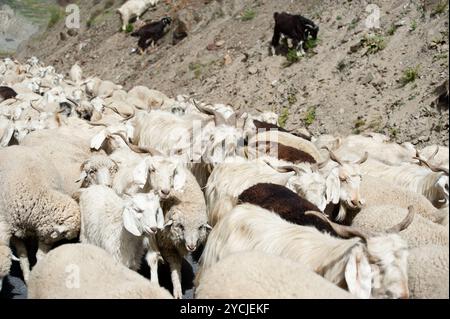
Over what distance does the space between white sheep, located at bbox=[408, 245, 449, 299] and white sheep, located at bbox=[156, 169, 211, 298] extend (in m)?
2.36

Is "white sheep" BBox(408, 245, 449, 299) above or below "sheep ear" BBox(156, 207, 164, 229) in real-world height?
above

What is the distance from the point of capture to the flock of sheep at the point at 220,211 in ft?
12.8

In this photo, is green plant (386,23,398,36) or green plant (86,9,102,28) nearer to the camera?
green plant (386,23,398,36)

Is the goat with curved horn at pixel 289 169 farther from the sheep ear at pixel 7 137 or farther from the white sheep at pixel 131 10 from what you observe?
the white sheep at pixel 131 10

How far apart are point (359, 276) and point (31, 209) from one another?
12.4 ft

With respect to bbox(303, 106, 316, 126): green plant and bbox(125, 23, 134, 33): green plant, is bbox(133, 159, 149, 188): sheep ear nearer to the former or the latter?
bbox(303, 106, 316, 126): green plant

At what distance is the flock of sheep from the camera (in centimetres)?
391

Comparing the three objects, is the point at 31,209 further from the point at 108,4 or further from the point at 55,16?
the point at 55,16

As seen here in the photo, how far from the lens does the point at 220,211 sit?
21.2 ft

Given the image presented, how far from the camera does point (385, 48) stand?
13766 mm

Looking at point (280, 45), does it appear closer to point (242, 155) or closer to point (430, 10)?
point (430, 10)

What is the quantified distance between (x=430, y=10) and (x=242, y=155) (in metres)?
8.61

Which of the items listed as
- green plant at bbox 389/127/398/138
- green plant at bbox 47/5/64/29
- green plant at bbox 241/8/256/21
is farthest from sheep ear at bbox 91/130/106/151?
green plant at bbox 47/5/64/29
